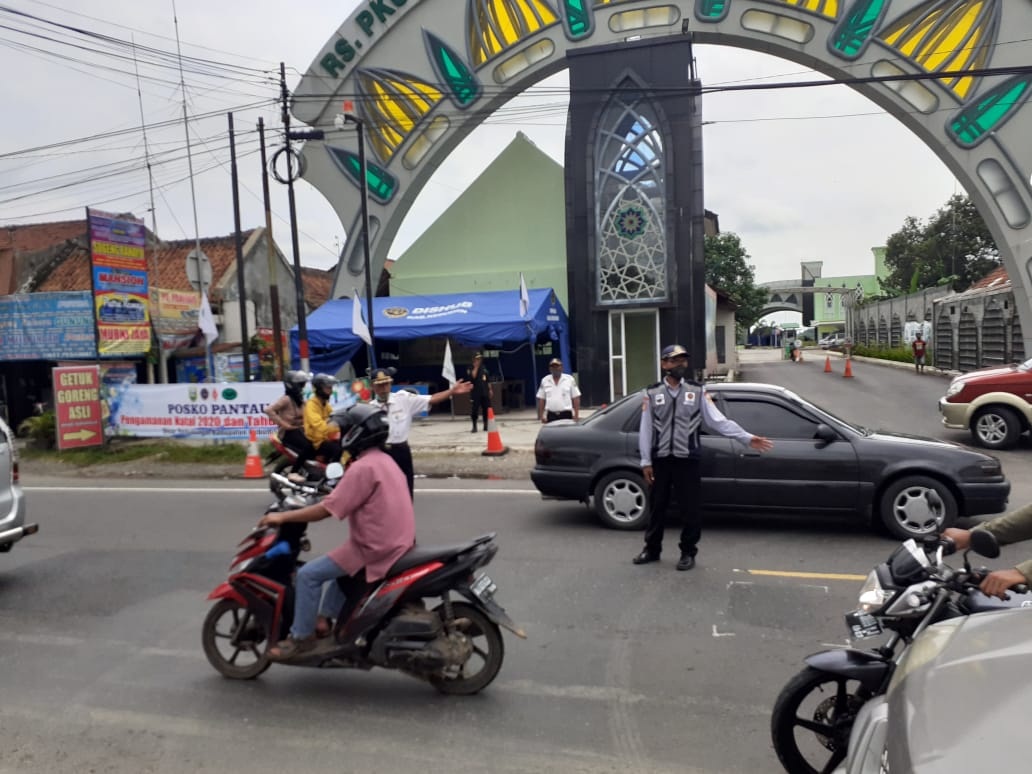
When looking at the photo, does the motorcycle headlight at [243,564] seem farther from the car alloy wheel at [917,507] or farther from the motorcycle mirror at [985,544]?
the car alloy wheel at [917,507]

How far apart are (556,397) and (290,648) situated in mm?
6731

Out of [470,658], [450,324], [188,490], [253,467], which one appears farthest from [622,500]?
[450,324]

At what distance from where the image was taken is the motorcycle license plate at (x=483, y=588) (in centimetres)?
408

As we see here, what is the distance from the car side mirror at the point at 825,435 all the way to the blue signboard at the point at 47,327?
17.8m

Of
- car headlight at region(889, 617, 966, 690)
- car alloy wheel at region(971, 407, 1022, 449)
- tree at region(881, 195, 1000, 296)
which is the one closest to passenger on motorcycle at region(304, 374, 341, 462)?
car headlight at region(889, 617, 966, 690)

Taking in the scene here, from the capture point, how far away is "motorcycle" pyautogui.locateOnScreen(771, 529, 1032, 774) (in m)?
2.80

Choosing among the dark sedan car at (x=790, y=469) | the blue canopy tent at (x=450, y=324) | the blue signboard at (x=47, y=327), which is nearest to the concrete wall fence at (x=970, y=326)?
the blue canopy tent at (x=450, y=324)

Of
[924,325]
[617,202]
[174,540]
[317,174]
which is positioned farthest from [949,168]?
[174,540]

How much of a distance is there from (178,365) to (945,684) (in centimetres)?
2269

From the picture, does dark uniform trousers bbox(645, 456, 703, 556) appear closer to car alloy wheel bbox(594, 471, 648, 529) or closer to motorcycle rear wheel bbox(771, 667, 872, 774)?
car alloy wheel bbox(594, 471, 648, 529)

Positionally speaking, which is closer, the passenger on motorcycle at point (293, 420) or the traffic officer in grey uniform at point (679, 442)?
the traffic officer in grey uniform at point (679, 442)

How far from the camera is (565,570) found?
642 centimetres

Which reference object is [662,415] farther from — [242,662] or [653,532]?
[242,662]

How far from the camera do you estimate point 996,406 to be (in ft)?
40.8
